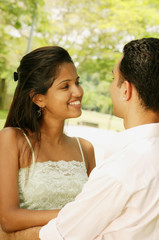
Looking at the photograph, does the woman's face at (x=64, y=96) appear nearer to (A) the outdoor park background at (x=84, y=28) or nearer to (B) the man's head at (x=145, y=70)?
(B) the man's head at (x=145, y=70)

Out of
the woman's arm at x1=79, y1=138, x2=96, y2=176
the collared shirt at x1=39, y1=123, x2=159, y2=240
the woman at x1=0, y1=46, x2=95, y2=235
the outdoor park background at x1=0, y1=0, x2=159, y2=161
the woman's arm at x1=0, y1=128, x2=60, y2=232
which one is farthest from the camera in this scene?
the outdoor park background at x1=0, y1=0, x2=159, y2=161

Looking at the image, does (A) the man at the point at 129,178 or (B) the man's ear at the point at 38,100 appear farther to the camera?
(B) the man's ear at the point at 38,100

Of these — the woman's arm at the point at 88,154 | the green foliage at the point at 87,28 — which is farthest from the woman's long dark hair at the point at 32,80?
the green foliage at the point at 87,28

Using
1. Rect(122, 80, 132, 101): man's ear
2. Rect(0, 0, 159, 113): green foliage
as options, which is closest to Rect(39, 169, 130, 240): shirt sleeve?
Rect(122, 80, 132, 101): man's ear

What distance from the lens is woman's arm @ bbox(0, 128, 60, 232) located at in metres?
1.70

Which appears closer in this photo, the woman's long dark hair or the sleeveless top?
the sleeveless top

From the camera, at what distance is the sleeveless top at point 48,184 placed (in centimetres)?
200

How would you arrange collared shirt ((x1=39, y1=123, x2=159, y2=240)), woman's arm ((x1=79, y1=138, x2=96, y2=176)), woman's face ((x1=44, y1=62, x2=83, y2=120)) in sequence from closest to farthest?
collared shirt ((x1=39, y1=123, x2=159, y2=240)), woman's face ((x1=44, y1=62, x2=83, y2=120)), woman's arm ((x1=79, y1=138, x2=96, y2=176))

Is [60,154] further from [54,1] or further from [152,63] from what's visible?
[54,1]

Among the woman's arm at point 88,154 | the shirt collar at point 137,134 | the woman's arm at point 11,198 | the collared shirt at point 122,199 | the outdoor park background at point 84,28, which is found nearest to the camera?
the collared shirt at point 122,199

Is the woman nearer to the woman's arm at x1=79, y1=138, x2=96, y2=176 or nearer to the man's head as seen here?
the woman's arm at x1=79, y1=138, x2=96, y2=176

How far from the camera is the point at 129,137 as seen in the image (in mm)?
1203

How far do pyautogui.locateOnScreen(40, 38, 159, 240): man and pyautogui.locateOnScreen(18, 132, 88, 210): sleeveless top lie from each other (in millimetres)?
774

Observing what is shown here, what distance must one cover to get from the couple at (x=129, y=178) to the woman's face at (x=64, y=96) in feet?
2.75
